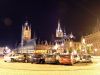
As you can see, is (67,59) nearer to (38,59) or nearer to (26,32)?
(38,59)

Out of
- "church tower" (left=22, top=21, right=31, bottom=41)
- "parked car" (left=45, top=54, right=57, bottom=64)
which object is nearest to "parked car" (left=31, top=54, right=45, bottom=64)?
"parked car" (left=45, top=54, right=57, bottom=64)

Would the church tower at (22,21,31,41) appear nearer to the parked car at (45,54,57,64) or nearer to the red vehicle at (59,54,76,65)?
the parked car at (45,54,57,64)

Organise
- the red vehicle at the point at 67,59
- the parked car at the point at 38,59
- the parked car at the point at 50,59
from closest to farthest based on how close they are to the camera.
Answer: the red vehicle at the point at 67,59 < the parked car at the point at 50,59 < the parked car at the point at 38,59

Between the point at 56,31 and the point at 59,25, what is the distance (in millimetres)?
3855

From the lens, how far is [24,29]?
5497 inches

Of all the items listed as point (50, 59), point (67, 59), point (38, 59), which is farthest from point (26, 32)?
point (67, 59)

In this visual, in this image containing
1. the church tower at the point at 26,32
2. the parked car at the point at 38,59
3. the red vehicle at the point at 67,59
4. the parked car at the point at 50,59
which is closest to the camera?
the red vehicle at the point at 67,59

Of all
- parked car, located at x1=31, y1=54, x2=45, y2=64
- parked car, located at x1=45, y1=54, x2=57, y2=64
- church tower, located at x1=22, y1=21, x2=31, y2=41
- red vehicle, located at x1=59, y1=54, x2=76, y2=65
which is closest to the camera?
red vehicle, located at x1=59, y1=54, x2=76, y2=65

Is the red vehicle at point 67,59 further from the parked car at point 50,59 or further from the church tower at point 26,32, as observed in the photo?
the church tower at point 26,32

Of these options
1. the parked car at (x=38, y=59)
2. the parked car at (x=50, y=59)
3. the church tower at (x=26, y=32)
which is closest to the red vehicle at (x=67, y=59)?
the parked car at (x=50, y=59)

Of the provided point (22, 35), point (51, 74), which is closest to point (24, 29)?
point (22, 35)

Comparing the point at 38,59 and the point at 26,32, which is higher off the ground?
the point at 26,32

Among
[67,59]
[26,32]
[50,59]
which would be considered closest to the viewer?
[67,59]

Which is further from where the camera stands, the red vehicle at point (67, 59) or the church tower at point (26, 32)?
the church tower at point (26, 32)
